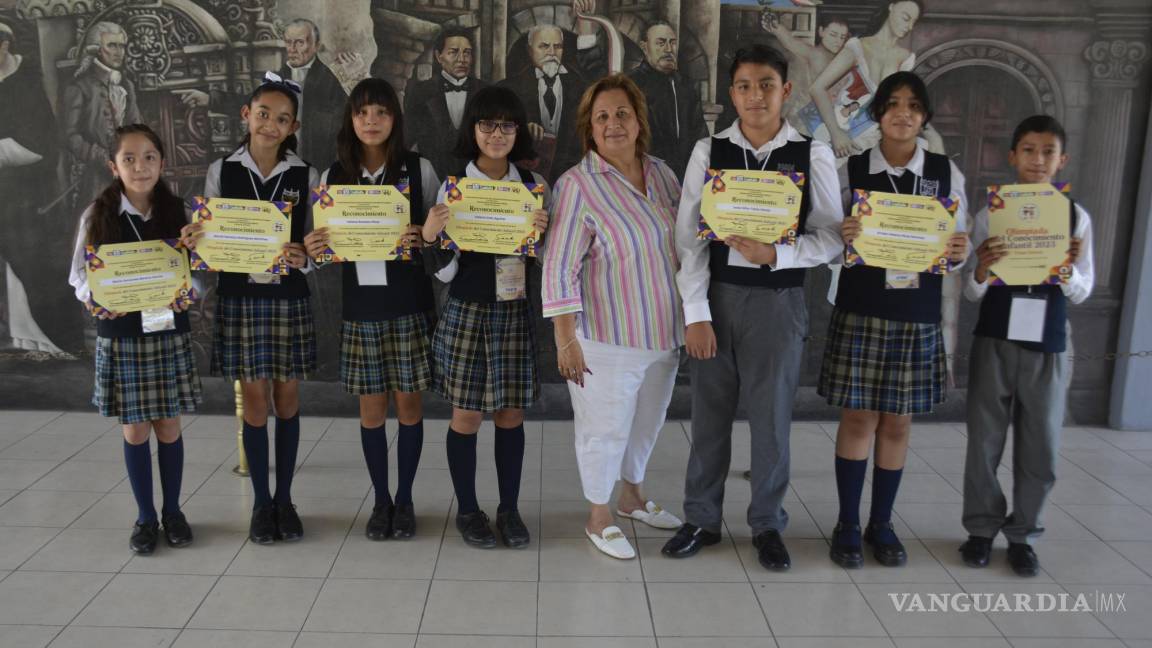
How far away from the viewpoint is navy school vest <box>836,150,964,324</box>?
2.75 metres

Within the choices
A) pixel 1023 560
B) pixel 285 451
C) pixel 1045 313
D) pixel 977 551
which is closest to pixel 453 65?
pixel 285 451

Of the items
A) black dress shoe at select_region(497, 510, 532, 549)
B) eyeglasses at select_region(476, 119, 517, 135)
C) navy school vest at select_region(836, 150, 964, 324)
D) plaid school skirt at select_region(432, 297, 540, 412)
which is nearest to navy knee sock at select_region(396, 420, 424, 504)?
plaid school skirt at select_region(432, 297, 540, 412)

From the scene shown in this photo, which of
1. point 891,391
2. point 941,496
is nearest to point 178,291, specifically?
point 891,391

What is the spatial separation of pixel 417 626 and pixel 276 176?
1.51 metres

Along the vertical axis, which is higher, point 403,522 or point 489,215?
point 489,215

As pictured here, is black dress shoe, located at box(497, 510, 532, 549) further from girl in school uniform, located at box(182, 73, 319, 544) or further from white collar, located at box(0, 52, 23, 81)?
white collar, located at box(0, 52, 23, 81)

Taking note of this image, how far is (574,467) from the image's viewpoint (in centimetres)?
386

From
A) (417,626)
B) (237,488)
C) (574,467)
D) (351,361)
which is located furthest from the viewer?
(574,467)

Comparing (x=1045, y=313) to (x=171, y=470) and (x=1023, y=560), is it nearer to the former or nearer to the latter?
(x=1023, y=560)

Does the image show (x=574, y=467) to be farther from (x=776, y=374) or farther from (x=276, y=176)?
(x=276, y=176)

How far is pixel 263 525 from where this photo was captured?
3.07 metres

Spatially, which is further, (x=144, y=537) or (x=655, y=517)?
(x=655, y=517)

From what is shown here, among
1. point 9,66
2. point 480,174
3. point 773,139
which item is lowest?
point 480,174

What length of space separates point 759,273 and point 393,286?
119cm
